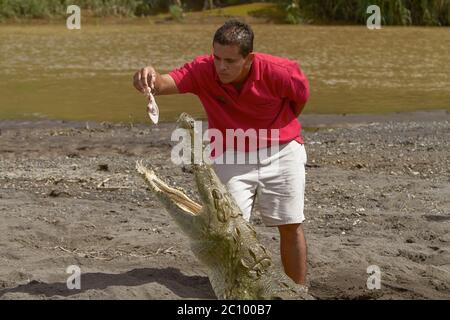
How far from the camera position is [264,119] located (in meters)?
4.87

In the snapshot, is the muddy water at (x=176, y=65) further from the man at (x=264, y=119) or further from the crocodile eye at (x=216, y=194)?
the crocodile eye at (x=216, y=194)

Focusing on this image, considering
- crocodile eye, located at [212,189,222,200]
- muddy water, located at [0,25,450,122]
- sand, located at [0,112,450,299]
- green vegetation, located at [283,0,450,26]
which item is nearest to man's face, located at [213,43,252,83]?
crocodile eye, located at [212,189,222,200]

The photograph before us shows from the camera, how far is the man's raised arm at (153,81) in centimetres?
463

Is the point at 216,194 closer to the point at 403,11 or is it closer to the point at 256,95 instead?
the point at 256,95

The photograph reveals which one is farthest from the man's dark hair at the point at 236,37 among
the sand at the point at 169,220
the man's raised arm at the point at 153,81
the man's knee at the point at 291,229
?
the sand at the point at 169,220

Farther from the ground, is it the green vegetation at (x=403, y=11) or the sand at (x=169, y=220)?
the green vegetation at (x=403, y=11)

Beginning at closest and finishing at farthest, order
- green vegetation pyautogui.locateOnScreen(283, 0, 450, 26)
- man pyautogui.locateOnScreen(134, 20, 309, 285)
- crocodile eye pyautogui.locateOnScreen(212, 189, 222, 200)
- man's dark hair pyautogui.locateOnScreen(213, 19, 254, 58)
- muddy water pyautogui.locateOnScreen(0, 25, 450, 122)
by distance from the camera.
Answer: crocodile eye pyautogui.locateOnScreen(212, 189, 222, 200) < man's dark hair pyautogui.locateOnScreen(213, 19, 254, 58) < man pyautogui.locateOnScreen(134, 20, 309, 285) < muddy water pyautogui.locateOnScreen(0, 25, 450, 122) < green vegetation pyautogui.locateOnScreen(283, 0, 450, 26)

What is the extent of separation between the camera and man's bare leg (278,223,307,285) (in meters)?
5.00

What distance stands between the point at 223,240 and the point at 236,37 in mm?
1033

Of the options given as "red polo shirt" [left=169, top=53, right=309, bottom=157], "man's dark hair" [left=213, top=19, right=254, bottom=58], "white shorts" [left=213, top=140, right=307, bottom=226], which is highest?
"man's dark hair" [left=213, top=19, right=254, bottom=58]

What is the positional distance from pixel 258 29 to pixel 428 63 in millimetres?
8153

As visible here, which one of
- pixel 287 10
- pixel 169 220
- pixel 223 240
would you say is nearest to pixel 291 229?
pixel 223 240

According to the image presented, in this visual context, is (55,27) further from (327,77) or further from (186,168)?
(186,168)

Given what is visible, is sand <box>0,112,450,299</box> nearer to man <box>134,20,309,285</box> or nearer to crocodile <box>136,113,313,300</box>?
crocodile <box>136,113,313,300</box>
